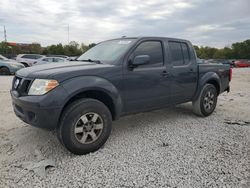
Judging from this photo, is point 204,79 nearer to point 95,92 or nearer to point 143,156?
point 143,156

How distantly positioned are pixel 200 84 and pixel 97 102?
2.78 metres

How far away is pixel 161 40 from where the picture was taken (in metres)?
4.46

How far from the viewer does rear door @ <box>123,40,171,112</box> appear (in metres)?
3.80

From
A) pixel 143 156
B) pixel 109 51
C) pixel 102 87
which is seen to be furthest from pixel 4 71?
pixel 143 156

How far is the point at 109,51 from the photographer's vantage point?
4.12 m

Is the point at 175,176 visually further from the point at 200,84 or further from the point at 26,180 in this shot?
the point at 200,84

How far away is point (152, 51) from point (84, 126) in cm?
191

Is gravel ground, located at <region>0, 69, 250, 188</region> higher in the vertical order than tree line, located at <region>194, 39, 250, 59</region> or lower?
lower

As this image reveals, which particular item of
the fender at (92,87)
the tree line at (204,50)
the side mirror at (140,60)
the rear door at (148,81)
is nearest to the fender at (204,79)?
the rear door at (148,81)

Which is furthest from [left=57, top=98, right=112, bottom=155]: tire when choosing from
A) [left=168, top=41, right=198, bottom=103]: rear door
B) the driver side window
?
[left=168, top=41, right=198, bottom=103]: rear door

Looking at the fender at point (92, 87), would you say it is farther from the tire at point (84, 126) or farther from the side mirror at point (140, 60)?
the side mirror at point (140, 60)

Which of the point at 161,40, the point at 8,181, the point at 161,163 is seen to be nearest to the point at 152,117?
the point at 161,40

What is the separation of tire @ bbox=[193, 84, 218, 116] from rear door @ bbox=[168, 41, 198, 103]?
27cm

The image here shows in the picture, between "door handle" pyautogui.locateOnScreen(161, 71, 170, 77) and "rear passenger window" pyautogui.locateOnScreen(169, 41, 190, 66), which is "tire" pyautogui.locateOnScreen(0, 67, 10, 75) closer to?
"rear passenger window" pyautogui.locateOnScreen(169, 41, 190, 66)
